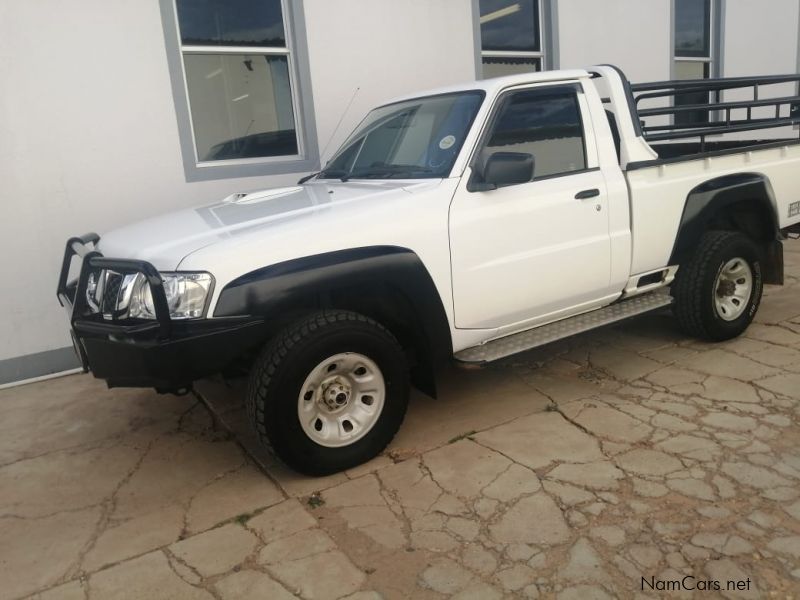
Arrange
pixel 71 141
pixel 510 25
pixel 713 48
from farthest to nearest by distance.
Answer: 1. pixel 713 48
2. pixel 510 25
3. pixel 71 141

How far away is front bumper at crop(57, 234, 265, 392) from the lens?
2.88 meters

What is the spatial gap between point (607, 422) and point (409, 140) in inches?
79.5

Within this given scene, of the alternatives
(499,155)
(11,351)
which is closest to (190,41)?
(11,351)

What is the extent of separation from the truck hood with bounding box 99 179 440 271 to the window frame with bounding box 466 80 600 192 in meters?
0.36

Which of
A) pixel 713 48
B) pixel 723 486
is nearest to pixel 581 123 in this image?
pixel 723 486

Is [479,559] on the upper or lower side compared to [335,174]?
lower

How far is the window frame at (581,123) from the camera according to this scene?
3.64 metres

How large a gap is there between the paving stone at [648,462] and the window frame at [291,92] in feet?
12.8

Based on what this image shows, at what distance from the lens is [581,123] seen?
13.4 feet

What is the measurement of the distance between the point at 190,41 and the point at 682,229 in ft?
13.7

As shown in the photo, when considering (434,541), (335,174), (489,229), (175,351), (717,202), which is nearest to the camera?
(434,541)

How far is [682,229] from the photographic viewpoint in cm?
444

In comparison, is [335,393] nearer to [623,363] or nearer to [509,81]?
[509,81]

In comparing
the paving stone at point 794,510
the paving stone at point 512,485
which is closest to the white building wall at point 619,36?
the paving stone at point 512,485
